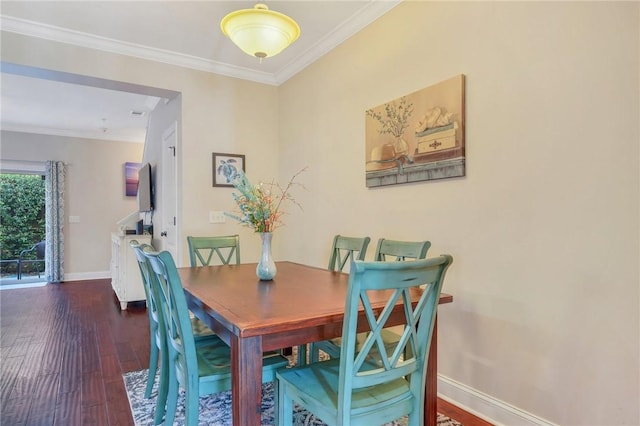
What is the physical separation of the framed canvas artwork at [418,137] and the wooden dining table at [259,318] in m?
0.86

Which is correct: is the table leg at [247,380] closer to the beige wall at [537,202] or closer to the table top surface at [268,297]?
the table top surface at [268,297]

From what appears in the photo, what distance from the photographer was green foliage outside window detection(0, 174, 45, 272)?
6309 mm

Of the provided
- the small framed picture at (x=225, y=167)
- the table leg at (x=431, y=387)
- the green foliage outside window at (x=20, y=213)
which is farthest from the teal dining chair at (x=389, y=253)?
the green foliage outside window at (x=20, y=213)

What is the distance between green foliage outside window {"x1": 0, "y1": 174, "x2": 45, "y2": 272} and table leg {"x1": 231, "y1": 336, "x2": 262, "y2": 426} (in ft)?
23.7

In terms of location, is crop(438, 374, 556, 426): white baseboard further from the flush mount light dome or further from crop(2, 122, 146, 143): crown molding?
crop(2, 122, 146, 143): crown molding

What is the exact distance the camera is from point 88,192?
21.8 feet

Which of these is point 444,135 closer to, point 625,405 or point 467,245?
point 467,245

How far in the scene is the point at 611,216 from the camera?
1457mm

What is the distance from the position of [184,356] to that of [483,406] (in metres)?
1.57

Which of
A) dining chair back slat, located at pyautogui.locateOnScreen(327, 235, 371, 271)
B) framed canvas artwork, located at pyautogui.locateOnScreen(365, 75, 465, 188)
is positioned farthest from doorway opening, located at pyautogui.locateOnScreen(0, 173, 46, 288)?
framed canvas artwork, located at pyautogui.locateOnScreen(365, 75, 465, 188)

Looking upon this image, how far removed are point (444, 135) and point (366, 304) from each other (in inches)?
52.9

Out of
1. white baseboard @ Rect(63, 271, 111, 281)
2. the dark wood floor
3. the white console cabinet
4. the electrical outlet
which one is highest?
the electrical outlet

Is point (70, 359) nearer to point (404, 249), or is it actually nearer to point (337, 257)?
point (337, 257)

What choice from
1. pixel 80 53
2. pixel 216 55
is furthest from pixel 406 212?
pixel 80 53
